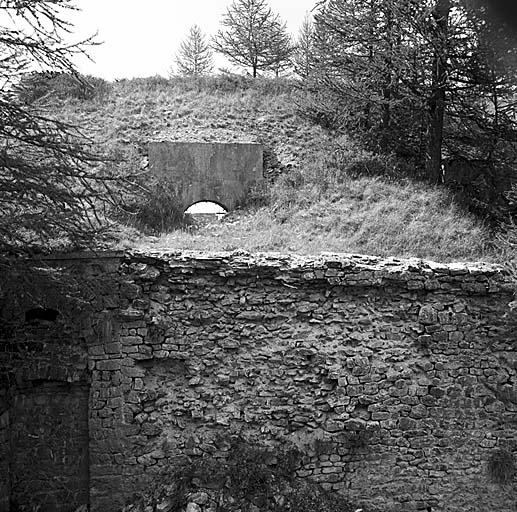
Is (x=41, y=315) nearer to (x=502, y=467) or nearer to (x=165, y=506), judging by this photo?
(x=165, y=506)

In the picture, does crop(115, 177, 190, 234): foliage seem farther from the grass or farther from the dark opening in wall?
the dark opening in wall

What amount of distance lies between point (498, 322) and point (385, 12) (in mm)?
8587

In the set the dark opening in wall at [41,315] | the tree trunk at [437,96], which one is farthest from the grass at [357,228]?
the dark opening in wall at [41,315]

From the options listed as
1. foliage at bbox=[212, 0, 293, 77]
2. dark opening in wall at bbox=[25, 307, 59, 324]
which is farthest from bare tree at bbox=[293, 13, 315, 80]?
dark opening in wall at bbox=[25, 307, 59, 324]

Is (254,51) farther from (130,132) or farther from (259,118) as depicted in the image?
(130,132)

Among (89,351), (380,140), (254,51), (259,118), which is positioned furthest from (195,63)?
(89,351)

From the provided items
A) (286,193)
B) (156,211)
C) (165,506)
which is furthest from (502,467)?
(156,211)

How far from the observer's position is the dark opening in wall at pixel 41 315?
8.00 metres

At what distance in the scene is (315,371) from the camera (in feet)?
26.8

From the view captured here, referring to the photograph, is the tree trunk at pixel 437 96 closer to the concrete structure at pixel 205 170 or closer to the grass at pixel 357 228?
the grass at pixel 357 228

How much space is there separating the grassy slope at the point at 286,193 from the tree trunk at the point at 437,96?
43.3 inches

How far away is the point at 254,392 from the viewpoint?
8.13m

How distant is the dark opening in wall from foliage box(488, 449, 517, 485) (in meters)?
6.24

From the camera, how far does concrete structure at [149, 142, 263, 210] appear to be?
13102 mm
